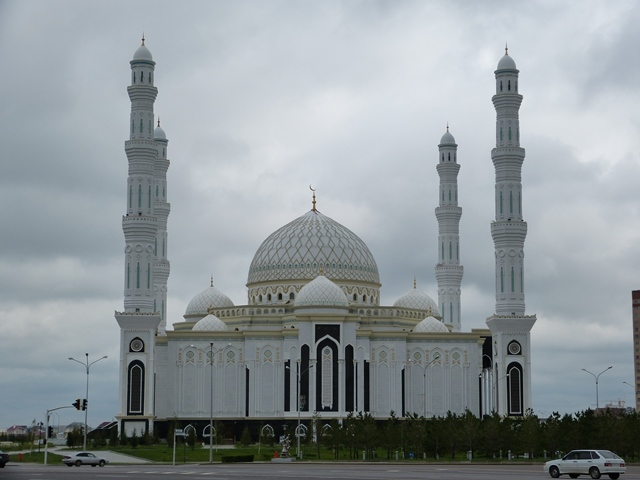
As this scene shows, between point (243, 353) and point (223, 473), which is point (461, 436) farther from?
point (243, 353)

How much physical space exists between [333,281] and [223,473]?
53273 mm

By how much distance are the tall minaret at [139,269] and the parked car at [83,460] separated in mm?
27640

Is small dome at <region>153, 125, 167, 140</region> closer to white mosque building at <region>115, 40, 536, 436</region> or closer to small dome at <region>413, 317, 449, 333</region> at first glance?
white mosque building at <region>115, 40, 536, 436</region>

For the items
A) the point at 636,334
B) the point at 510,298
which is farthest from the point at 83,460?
the point at 636,334

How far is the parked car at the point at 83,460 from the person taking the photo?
198 feet

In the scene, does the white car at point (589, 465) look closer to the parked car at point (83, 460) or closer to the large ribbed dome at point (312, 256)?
the parked car at point (83, 460)

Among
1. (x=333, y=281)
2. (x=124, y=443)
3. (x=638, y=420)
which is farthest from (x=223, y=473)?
(x=333, y=281)

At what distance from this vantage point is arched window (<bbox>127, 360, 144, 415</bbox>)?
89.1 meters

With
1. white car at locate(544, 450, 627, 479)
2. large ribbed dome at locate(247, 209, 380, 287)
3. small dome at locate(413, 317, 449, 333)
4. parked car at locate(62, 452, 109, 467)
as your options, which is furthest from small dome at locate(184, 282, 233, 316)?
white car at locate(544, 450, 627, 479)

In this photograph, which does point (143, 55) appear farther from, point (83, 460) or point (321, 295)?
point (83, 460)

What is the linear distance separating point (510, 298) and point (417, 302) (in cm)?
1525

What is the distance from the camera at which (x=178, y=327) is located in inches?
4173

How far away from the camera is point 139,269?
88.7 metres

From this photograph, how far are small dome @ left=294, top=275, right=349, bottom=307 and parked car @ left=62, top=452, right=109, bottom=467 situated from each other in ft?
112
